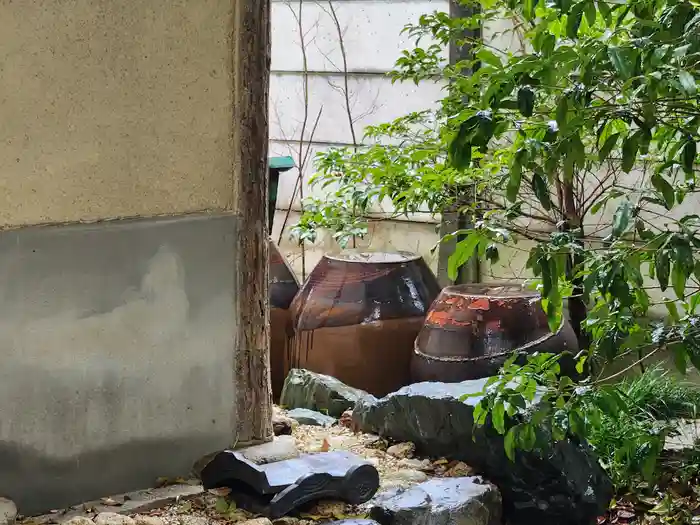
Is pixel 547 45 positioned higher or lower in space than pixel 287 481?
higher

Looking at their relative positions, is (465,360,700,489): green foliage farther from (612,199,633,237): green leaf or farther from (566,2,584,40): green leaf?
(566,2,584,40): green leaf

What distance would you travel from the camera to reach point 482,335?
423 centimetres

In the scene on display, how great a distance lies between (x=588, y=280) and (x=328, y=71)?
465 centimetres

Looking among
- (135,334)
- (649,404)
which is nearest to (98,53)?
(135,334)

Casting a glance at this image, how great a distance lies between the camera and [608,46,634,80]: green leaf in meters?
1.72

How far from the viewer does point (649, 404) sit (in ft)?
13.5

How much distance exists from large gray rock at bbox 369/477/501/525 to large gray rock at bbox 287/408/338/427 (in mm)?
814

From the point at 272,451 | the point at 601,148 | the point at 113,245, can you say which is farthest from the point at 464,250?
the point at 272,451

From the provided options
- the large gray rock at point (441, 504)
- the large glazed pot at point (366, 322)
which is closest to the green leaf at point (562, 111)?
the large gray rock at point (441, 504)

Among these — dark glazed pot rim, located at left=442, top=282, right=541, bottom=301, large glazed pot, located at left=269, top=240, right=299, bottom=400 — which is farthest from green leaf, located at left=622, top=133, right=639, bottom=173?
large glazed pot, located at left=269, top=240, right=299, bottom=400

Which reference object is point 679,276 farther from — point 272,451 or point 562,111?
point 272,451

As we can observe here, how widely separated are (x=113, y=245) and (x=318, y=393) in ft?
4.93

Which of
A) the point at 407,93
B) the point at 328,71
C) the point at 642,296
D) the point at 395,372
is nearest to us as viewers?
the point at 642,296

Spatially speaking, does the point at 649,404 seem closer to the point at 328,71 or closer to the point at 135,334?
the point at 135,334
